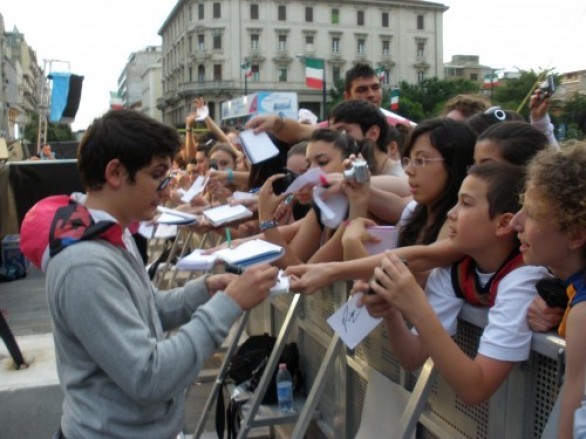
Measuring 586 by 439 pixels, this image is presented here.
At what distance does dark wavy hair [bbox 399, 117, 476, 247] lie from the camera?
2445mm

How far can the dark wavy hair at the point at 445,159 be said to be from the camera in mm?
2445

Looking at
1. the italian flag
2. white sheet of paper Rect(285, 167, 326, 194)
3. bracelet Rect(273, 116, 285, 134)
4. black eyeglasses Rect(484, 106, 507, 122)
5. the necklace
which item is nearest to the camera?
white sheet of paper Rect(285, 167, 326, 194)

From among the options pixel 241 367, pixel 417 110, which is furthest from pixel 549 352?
pixel 417 110

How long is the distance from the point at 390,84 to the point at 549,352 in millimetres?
87216

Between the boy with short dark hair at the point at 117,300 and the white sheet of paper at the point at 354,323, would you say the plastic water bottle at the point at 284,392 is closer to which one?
the boy with short dark hair at the point at 117,300

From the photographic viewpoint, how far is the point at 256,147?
10.8 feet

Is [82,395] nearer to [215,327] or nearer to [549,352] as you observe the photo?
[215,327]

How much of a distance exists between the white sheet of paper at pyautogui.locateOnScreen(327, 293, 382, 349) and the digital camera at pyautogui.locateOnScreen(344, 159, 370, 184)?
0.73m

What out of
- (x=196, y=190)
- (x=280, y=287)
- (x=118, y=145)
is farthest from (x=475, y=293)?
(x=196, y=190)

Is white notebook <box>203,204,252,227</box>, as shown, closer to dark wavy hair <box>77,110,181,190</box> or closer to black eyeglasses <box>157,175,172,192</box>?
black eyeglasses <box>157,175,172,192</box>

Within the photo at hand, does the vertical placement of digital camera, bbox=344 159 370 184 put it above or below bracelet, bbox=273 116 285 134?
below

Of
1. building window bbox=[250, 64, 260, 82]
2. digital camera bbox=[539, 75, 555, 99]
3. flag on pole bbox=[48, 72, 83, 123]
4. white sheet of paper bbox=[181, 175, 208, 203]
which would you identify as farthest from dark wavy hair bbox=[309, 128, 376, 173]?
building window bbox=[250, 64, 260, 82]

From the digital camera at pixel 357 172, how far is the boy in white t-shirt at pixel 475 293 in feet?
1.83
